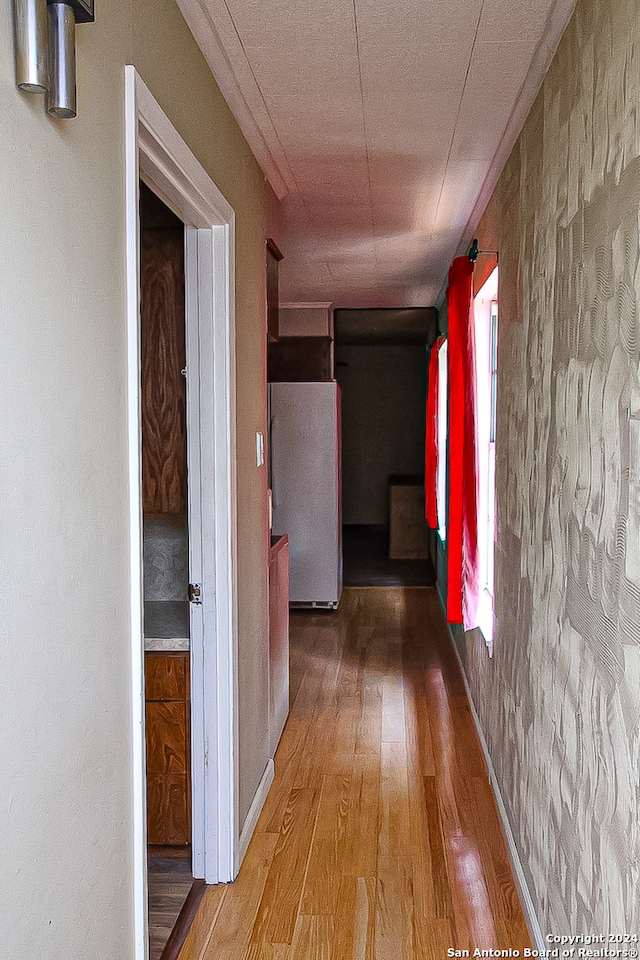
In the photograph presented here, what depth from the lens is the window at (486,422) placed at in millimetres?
3908

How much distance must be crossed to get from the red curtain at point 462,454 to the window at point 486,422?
6 cm

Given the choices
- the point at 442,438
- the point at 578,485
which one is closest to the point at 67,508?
the point at 578,485

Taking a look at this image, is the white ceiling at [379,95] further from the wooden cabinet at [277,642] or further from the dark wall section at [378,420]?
the dark wall section at [378,420]

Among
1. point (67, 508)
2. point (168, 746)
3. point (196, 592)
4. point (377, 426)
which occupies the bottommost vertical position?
point (168, 746)

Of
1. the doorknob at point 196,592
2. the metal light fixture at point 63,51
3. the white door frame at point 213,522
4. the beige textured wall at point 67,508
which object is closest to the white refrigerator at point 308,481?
the white door frame at point 213,522

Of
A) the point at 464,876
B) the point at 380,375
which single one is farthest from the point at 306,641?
the point at 380,375

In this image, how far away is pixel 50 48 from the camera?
1188mm

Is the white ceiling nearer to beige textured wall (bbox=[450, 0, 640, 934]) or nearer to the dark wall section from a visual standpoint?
beige textured wall (bbox=[450, 0, 640, 934])

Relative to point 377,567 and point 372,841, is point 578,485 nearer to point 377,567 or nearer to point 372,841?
point 372,841

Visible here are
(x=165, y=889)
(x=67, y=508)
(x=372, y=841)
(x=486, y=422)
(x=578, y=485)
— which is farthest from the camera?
(x=486, y=422)

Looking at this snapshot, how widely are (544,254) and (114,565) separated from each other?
1.47 m

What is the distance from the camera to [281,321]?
7.17 metres

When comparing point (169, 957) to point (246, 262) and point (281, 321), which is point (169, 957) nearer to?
point (246, 262)

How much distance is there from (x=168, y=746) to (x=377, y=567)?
6150 millimetres
